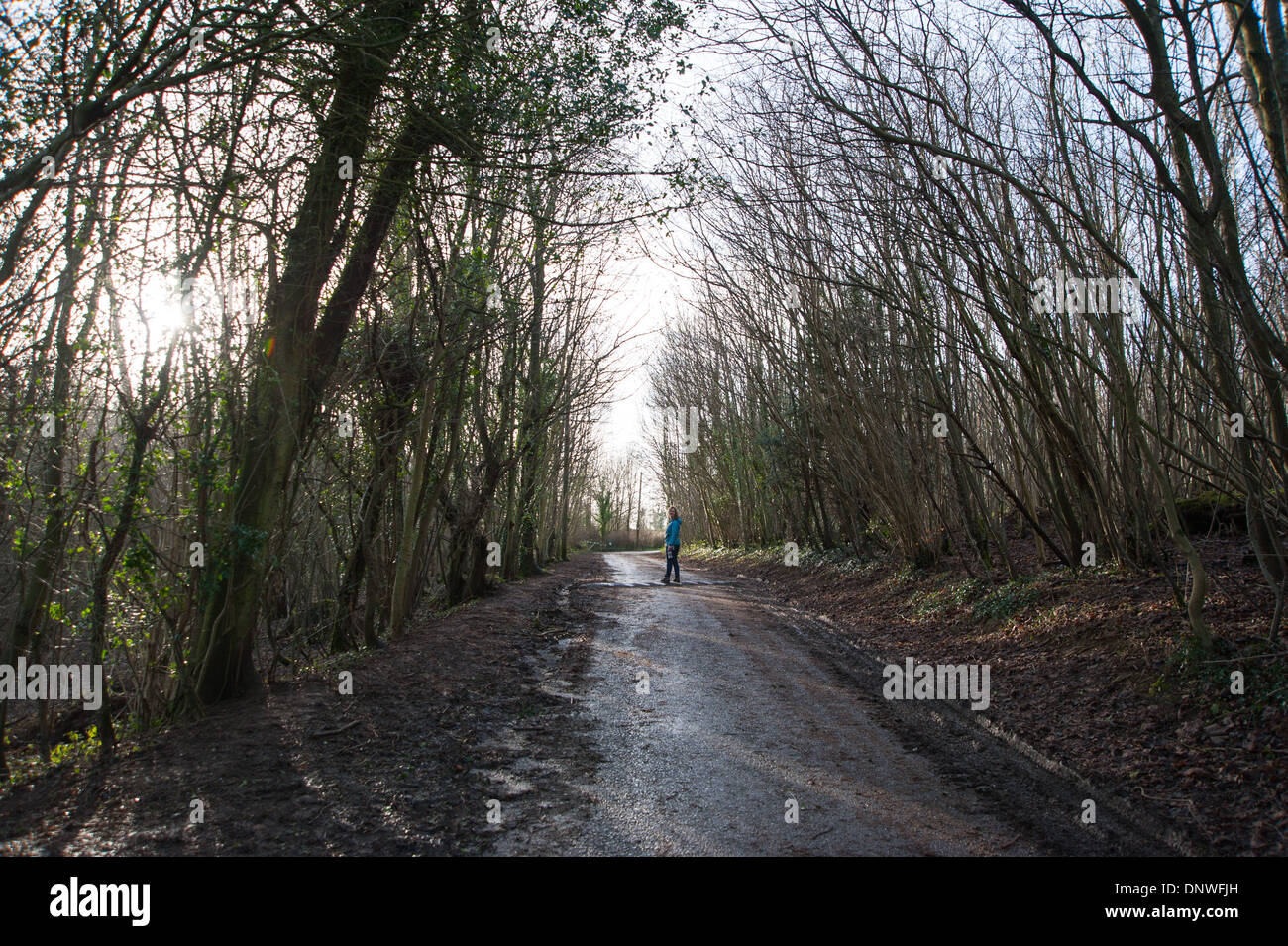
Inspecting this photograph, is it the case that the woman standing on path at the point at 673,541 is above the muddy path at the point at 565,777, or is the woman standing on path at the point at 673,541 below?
above

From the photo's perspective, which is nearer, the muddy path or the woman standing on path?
the muddy path

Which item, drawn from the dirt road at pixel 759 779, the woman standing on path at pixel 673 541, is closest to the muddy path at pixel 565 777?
the dirt road at pixel 759 779

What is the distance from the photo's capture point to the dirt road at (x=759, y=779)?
3959 millimetres

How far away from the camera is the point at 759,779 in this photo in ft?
16.1

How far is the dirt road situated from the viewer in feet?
13.0

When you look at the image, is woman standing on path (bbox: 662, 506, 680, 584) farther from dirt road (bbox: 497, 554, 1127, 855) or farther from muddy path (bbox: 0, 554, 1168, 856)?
muddy path (bbox: 0, 554, 1168, 856)

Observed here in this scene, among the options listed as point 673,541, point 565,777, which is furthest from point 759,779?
point 673,541

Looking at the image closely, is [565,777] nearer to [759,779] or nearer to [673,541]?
[759,779]

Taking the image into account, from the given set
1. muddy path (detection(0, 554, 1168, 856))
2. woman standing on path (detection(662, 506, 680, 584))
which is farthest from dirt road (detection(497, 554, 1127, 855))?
woman standing on path (detection(662, 506, 680, 584))

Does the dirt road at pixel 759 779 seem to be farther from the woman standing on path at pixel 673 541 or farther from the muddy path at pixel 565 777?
the woman standing on path at pixel 673 541

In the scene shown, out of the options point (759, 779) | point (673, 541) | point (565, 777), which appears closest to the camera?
point (759, 779)

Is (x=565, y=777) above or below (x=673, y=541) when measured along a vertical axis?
below

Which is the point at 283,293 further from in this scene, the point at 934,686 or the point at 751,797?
the point at 934,686
